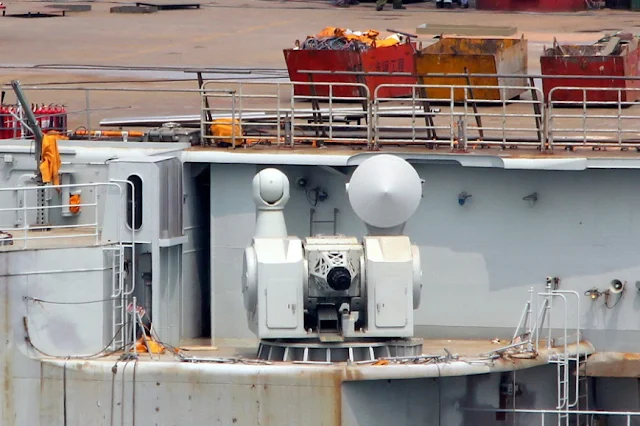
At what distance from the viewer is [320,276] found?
16.4 metres

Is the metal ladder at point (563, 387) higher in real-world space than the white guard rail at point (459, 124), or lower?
lower

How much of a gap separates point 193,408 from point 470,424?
376 centimetres

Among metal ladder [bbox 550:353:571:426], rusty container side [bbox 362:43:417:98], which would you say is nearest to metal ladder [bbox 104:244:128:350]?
metal ladder [bbox 550:353:571:426]

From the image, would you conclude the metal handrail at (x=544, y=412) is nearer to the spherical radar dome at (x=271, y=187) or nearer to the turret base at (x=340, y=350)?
the turret base at (x=340, y=350)

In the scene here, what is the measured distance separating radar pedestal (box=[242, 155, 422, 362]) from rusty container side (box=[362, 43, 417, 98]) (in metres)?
7.91

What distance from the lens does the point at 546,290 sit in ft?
60.2

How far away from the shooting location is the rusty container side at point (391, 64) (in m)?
25.0

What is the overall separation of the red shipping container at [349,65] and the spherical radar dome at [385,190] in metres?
5.88

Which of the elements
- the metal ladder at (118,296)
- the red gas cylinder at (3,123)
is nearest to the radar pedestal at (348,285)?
A: the metal ladder at (118,296)

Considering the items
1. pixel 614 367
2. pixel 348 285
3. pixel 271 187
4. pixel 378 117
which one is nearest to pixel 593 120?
pixel 378 117

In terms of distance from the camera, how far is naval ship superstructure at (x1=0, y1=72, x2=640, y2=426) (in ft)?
54.5

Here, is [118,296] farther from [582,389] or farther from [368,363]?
[582,389]

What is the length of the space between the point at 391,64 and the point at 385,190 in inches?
384

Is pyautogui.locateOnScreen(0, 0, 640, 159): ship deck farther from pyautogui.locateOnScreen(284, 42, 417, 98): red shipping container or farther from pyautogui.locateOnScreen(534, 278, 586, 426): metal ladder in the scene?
pyautogui.locateOnScreen(534, 278, 586, 426): metal ladder
